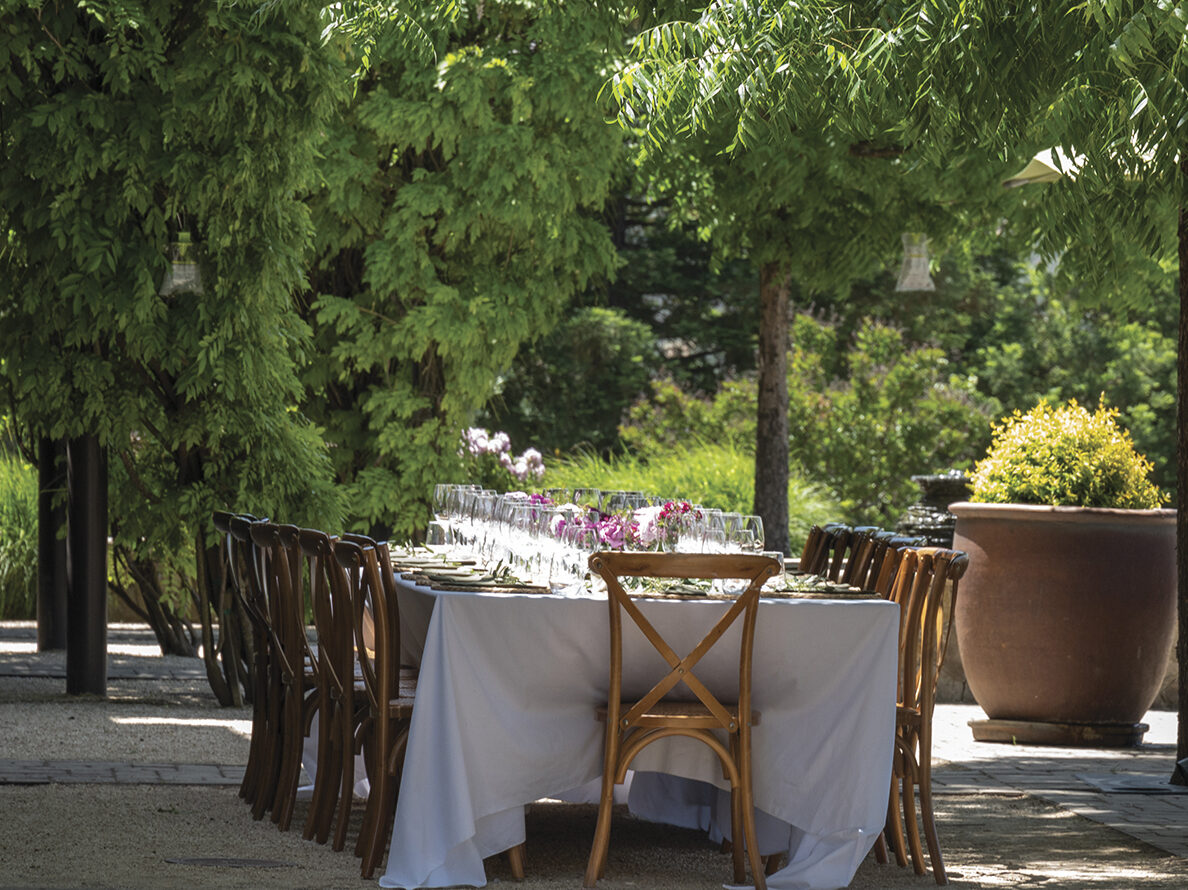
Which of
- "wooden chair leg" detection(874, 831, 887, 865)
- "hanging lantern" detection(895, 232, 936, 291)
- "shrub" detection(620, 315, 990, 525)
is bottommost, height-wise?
"wooden chair leg" detection(874, 831, 887, 865)

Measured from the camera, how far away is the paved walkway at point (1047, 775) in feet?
19.7

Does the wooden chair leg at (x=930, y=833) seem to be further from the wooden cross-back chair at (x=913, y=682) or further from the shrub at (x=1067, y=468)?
the shrub at (x=1067, y=468)

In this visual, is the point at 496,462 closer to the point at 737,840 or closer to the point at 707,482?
the point at 707,482

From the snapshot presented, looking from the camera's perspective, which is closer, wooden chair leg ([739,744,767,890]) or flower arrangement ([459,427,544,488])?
wooden chair leg ([739,744,767,890])

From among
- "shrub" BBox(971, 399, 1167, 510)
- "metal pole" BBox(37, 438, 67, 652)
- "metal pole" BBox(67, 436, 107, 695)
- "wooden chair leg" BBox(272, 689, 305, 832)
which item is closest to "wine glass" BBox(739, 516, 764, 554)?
"wooden chair leg" BBox(272, 689, 305, 832)

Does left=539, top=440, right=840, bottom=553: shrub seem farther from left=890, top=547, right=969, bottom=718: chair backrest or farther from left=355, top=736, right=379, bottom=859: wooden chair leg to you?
left=355, top=736, right=379, bottom=859: wooden chair leg

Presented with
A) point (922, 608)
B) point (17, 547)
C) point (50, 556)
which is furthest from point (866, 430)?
point (922, 608)

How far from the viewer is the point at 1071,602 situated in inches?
316

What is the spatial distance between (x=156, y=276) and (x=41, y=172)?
2.34ft

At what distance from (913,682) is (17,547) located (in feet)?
28.2

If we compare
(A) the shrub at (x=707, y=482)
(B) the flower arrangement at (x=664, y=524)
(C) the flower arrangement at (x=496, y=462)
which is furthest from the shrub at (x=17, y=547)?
(B) the flower arrangement at (x=664, y=524)

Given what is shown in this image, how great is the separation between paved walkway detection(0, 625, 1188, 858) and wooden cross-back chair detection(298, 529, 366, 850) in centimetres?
111

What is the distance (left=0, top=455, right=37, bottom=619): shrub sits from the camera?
11.9 meters

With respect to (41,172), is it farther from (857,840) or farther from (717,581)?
(857,840)
